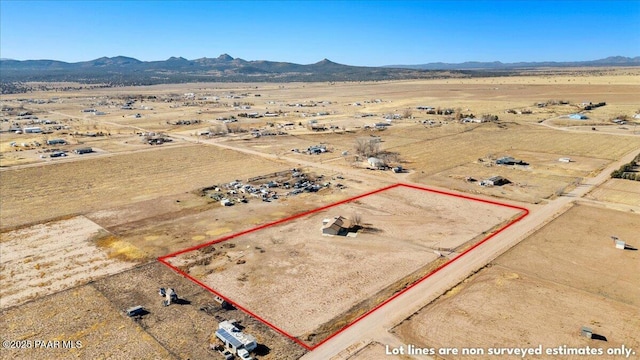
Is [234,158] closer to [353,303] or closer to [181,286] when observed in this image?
[181,286]

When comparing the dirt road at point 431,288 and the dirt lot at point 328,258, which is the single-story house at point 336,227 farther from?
the dirt road at point 431,288

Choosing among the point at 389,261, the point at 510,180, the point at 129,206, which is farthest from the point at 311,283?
the point at 510,180

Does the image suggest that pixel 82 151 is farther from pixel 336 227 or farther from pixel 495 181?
pixel 495 181

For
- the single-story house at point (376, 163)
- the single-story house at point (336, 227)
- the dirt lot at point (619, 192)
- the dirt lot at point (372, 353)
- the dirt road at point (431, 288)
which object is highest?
the single-story house at point (376, 163)

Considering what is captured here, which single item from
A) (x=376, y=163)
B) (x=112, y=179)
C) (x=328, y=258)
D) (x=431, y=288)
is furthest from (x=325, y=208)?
(x=112, y=179)

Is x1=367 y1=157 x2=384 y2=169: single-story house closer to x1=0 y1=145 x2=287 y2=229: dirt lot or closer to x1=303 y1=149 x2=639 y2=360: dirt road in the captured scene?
x1=0 y1=145 x2=287 y2=229: dirt lot

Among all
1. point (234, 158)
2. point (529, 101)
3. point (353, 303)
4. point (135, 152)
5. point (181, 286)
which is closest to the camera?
point (353, 303)

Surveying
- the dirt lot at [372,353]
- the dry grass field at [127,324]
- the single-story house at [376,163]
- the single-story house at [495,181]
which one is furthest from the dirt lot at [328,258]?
the single-story house at [376,163]
